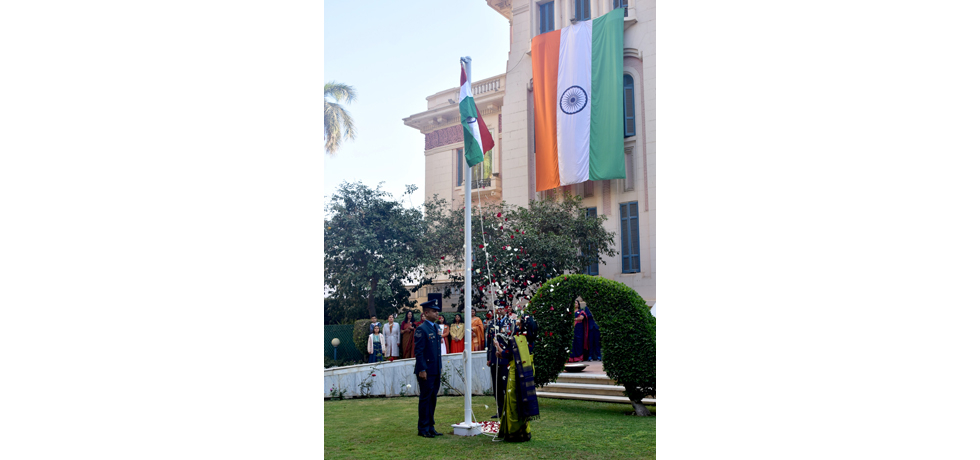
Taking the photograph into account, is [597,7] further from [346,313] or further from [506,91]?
[346,313]

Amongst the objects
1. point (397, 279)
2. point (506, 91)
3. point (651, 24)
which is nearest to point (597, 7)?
point (651, 24)

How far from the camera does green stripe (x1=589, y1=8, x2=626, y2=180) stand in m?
17.1

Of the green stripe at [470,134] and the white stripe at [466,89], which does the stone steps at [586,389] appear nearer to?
the green stripe at [470,134]

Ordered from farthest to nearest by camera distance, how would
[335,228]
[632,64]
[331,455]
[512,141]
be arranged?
1. [512,141]
2. [632,64]
3. [335,228]
4. [331,455]

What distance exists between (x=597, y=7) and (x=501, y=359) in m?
14.4

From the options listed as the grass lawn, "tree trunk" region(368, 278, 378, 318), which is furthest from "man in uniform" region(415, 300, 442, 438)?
"tree trunk" region(368, 278, 378, 318)

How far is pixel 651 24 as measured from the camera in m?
17.1

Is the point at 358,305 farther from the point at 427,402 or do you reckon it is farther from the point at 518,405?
the point at 518,405

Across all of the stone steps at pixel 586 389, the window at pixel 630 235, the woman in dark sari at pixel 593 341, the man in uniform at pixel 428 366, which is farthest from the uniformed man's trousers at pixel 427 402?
the window at pixel 630 235

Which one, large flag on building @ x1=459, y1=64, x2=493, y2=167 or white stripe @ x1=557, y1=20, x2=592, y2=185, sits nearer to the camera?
large flag on building @ x1=459, y1=64, x2=493, y2=167

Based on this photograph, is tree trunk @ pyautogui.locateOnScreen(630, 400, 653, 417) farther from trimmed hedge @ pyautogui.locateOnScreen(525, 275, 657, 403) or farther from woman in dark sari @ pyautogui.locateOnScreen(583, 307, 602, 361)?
woman in dark sari @ pyautogui.locateOnScreen(583, 307, 602, 361)

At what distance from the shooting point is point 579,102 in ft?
57.8

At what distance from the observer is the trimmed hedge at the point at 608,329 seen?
26.7 ft

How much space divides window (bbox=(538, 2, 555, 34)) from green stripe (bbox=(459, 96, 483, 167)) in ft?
44.1
